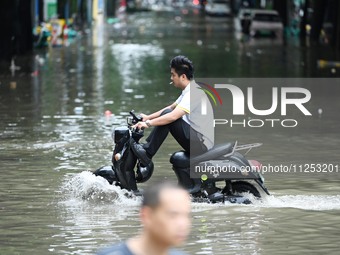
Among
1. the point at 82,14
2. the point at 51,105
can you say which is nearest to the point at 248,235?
the point at 51,105

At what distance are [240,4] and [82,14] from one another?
105 feet

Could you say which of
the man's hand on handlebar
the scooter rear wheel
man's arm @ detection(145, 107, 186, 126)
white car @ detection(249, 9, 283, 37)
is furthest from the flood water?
white car @ detection(249, 9, 283, 37)

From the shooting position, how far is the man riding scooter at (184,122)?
480 inches

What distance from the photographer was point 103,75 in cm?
3350

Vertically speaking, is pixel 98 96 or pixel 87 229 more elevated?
pixel 87 229

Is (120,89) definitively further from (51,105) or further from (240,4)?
(240,4)

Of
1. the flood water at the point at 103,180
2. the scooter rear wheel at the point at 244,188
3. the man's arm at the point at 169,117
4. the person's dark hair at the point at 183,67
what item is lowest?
the flood water at the point at 103,180

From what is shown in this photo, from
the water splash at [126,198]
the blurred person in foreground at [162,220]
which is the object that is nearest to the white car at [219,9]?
the water splash at [126,198]

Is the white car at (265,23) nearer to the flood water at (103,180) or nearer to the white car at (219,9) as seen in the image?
the flood water at (103,180)

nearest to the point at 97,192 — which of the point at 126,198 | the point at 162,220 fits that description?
the point at 126,198

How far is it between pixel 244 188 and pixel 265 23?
4801 centimetres

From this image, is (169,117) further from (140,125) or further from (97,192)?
(97,192)

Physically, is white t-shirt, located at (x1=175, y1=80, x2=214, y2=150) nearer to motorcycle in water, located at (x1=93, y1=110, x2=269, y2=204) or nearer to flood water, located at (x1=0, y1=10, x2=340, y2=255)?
motorcycle in water, located at (x1=93, y1=110, x2=269, y2=204)

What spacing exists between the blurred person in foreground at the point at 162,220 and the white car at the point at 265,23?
5453 cm
